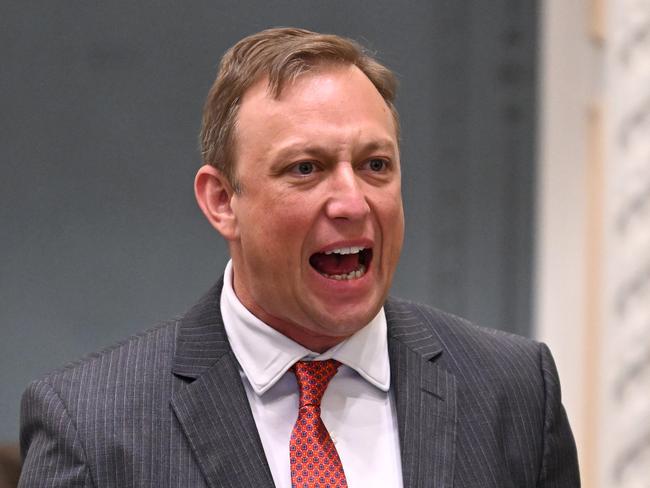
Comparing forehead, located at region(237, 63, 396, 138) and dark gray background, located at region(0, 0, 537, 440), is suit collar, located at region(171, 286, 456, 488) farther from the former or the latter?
dark gray background, located at region(0, 0, 537, 440)

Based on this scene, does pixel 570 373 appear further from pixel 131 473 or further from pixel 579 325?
pixel 131 473

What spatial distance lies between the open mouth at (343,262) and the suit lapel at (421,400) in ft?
0.62

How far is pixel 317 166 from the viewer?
1637 mm

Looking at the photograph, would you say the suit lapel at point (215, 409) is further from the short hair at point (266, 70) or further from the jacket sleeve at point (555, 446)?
the jacket sleeve at point (555, 446)

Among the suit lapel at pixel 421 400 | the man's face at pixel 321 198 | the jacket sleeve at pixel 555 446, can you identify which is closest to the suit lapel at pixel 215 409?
the man's face at pixel 321 198

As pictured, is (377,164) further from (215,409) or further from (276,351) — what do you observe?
(215,409)

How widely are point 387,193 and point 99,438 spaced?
56cm

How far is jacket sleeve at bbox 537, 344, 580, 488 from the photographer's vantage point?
1.76m

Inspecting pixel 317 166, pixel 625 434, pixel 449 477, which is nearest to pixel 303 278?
pixel 317 166

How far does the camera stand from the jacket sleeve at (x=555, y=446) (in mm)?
1757

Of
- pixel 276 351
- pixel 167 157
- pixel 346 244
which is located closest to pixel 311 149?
pixel 346 244

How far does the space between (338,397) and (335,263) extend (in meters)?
0.21

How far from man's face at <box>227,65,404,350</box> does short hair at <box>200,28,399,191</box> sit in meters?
0.02

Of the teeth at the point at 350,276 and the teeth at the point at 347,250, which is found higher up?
the teeth at the point at 347,250
